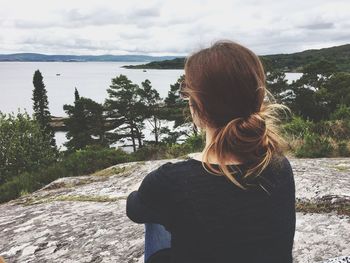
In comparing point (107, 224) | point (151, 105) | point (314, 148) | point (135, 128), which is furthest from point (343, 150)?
point (151, 105)

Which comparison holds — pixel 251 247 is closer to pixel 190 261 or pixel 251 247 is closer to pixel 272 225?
pixel 272 225

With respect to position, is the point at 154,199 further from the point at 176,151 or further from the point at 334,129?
the point at 334,129

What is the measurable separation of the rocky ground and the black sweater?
154 cm

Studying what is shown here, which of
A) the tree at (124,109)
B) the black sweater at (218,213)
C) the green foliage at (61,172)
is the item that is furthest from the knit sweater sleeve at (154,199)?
the tree at (124,109)

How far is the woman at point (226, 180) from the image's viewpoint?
1918 mm

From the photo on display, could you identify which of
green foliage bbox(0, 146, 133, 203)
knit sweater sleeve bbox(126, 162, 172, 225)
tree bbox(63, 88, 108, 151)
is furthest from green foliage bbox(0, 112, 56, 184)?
knit sweater sleeve bbox(126, 162, 172, 225)

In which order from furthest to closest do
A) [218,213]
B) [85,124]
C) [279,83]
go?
[85,124] < [279,83] < [218,213]

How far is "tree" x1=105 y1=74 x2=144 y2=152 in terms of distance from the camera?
5519 cm

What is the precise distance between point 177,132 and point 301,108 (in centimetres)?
1751

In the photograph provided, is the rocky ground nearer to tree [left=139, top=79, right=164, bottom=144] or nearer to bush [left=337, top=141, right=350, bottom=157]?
bush [left=337, top=141, right=350, bottom=157]

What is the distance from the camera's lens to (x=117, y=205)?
532 cm

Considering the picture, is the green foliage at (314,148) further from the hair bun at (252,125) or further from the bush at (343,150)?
the hair bun at (252,125)

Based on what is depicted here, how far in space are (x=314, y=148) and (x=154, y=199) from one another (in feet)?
23.5

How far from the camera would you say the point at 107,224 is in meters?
4.54
